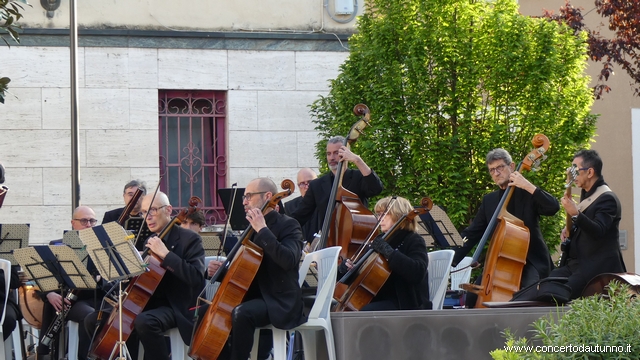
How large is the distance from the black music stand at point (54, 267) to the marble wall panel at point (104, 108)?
384 centimetres

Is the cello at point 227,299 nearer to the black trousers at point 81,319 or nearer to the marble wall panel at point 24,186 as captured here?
the black trousers at point 81,319

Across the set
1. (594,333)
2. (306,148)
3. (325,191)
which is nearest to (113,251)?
(325,191)

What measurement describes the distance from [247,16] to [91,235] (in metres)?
5.72

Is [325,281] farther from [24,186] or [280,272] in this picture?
[24,186]

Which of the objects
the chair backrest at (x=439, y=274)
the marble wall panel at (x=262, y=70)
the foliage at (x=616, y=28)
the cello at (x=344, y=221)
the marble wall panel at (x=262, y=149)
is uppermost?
the foliage at (x=616, y=28)

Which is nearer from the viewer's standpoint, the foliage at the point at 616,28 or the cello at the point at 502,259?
the cello at the point at 502,259

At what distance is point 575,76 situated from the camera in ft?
33.3

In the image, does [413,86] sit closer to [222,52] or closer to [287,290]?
[222,52]

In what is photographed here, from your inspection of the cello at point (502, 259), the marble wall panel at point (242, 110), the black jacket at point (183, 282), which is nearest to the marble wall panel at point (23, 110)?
the marble wall panel at point (242, 110)

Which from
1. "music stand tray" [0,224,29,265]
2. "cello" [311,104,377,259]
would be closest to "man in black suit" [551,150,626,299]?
"cello" [311,104,377,259]

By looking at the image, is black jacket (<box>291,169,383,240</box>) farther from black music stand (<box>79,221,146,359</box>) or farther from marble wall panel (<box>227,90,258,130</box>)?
marble wall panel (<box>227,90,258,130</box>)

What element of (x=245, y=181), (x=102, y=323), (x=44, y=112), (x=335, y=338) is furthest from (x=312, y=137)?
(x=335, y=338)

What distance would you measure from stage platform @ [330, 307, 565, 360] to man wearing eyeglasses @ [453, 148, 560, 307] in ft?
4.34

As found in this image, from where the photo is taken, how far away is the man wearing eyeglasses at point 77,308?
7918 mm
